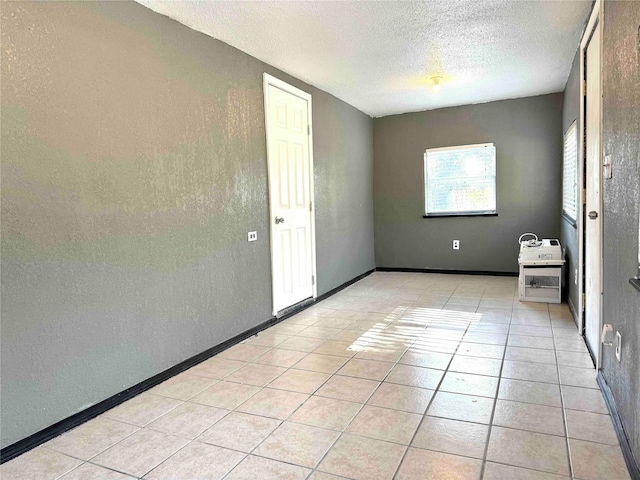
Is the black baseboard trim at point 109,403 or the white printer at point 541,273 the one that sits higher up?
the white printer at point 541,273

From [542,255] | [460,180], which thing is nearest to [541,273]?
[542,255]

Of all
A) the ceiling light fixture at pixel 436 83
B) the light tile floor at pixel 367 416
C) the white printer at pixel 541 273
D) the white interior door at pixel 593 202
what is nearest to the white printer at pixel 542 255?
the white printer at pixel 541 273

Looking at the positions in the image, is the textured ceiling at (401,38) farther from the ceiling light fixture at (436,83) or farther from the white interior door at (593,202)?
the white interior door at (593,202)

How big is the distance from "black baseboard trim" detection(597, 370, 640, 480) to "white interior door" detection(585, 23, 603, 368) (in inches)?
9.3

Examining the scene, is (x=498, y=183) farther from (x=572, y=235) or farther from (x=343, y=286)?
(x=343, y=286)

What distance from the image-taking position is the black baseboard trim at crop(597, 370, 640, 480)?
159 cm

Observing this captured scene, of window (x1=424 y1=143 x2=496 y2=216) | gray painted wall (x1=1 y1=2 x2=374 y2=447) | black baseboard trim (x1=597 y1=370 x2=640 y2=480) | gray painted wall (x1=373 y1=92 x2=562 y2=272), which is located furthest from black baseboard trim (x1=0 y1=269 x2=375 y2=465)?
window (x1=424 y1=143 x2=496 y2=216)

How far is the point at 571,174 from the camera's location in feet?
14.1

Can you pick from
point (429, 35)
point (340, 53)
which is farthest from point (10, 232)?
point (429, 35)

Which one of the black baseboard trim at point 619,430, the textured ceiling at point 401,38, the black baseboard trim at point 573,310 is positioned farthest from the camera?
the black baseboard trim at point 573,310

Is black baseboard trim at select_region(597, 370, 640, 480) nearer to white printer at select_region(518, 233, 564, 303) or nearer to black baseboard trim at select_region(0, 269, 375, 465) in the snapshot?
white printer at select_region(518, 233, 564, 303)

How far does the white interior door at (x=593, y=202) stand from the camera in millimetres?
2492

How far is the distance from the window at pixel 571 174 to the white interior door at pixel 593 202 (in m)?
0.77

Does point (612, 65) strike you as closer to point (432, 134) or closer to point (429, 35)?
point (429, 35)
